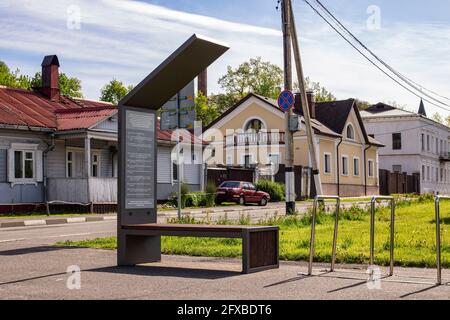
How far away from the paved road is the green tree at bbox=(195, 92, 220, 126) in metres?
65.0

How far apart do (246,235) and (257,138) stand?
4285 centimetres

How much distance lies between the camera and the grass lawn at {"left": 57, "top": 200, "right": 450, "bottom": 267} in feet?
37.4

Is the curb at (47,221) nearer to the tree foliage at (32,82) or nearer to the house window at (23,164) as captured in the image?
the house window at (23,164)

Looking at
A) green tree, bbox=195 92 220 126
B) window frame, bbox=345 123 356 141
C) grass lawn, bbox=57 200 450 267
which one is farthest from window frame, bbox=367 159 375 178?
grass lawn, bbox=57 200 450 267

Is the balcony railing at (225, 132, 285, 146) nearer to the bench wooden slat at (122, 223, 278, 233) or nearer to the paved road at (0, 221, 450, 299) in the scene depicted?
the paved road at (0, 221, 450, 299)

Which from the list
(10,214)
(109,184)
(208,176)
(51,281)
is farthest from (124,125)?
(208,176)

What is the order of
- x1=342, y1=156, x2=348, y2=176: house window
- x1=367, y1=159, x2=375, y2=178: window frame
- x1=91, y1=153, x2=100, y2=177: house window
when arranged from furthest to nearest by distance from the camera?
1. x1=367, y1=159, x2=375, y2=178: window frame
2. x1=342, y1=156, x2=348, y2=176: house window
3. x1=91, y1=153, x2=100, y2=177: house window

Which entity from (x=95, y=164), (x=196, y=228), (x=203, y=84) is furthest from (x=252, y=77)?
(x=196, y=228)

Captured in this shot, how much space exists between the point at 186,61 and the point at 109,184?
68.5 ft

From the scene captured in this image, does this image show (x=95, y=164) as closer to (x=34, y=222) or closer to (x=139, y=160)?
(x=34, y=222)

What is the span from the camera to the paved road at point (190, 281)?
771 centimetres

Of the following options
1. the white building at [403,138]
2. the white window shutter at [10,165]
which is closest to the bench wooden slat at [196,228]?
the white window shutter at [10,165]

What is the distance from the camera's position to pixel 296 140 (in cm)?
5069
